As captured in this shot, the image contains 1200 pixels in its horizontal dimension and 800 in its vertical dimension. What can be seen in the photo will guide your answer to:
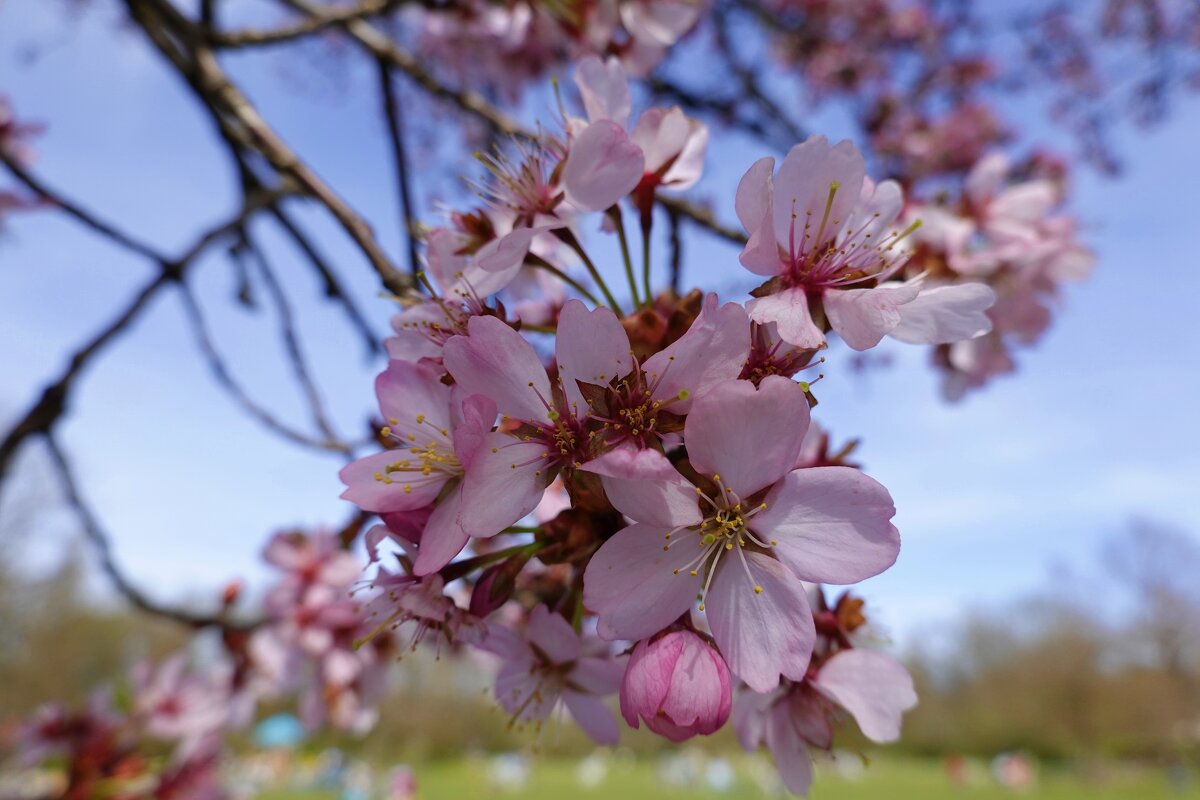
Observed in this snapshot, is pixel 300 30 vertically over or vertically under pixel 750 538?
over

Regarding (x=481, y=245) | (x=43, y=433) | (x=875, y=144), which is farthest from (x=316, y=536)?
(x=875, y=144)

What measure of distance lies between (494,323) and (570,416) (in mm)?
109

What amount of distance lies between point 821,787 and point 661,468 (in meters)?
14.6

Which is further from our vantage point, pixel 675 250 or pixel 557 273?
pixel 675 250

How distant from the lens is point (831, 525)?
1.93 feet

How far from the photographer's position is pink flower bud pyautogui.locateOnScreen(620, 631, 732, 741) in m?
0.54

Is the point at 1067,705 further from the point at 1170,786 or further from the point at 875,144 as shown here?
the point at 875,144

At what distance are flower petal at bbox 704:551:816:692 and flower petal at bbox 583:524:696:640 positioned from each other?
3cm

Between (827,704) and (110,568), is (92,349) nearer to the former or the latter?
(110,568)

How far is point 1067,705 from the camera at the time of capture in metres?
19.1

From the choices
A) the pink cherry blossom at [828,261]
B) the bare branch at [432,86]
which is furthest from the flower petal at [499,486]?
the bare branch at [432,86]

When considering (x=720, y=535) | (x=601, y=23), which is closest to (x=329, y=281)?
(x=601, y=23)

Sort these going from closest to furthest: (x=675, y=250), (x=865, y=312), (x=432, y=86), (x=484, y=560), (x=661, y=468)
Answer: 1. (x=661, y=468)
2. (x=865, y=312)
3. (x=484, y=560)
4. (x=675, y=250)
5. (x=432, y=86)

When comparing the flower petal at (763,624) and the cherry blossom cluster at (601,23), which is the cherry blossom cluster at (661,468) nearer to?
the flower petal at (763,624)
